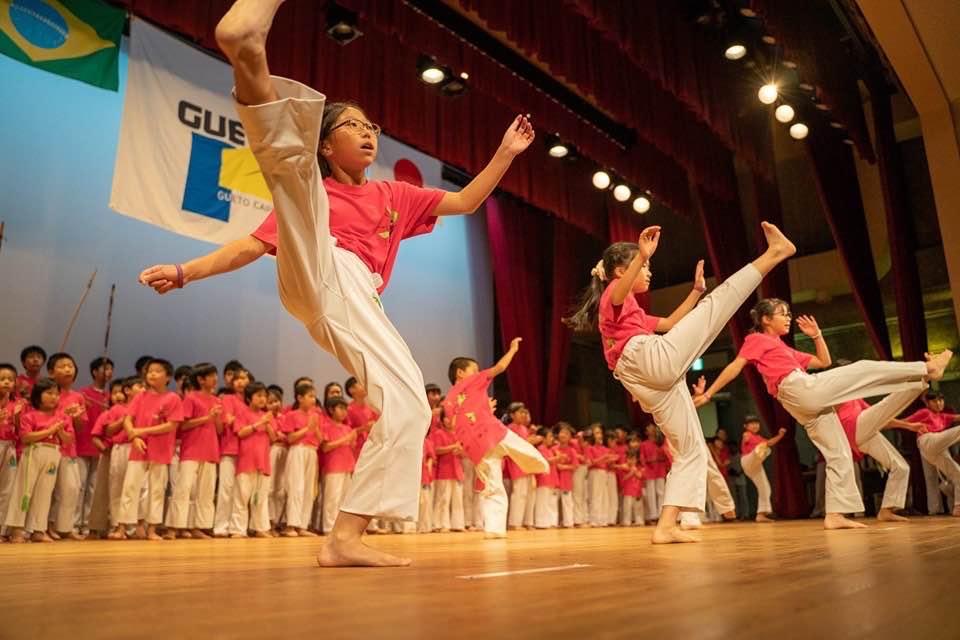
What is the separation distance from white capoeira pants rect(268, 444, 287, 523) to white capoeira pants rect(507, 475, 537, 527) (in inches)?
101

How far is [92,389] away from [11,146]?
2.31 m

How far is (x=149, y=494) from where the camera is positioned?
17.0 feet

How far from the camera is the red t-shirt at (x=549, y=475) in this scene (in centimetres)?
814

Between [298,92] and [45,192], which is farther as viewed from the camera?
[45,192]

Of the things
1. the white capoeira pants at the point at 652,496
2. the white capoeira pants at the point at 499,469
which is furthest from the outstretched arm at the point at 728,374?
the white capoeira pants at the point at 652,496

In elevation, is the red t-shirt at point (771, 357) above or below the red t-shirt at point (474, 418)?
above

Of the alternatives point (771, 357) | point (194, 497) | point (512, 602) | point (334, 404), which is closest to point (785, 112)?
point (771, 357)

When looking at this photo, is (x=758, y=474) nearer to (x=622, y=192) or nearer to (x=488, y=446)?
(x=622, y=192)

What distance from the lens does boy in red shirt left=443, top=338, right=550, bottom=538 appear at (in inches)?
171

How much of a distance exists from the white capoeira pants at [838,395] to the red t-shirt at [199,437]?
3922 millimetres

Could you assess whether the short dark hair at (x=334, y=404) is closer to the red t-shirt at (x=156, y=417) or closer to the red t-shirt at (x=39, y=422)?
the red t-shirt at (x=156, y=417)

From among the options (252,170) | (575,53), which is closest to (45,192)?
(252,170)

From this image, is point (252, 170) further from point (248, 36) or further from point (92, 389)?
point (248, 36)

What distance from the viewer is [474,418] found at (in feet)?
15.4
